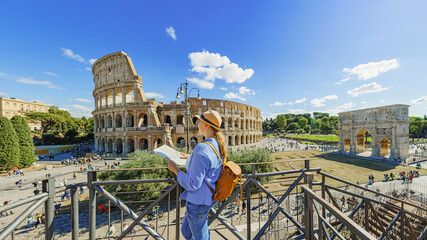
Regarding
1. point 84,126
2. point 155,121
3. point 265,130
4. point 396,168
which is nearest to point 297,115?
point 265,130

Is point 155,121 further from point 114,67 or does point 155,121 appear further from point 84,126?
point 84,126

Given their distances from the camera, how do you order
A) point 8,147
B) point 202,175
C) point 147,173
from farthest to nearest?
point 8,147 → point 147,173 → point 202,175

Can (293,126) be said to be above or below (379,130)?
below

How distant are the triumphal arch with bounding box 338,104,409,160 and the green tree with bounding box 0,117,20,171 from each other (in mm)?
48691

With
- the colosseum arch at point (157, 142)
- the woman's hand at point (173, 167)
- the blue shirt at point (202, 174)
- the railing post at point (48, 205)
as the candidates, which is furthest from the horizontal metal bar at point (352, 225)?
the colosseum arch at point (157, 142)

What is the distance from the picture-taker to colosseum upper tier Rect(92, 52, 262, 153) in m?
27.0

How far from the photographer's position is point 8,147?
19141 mm

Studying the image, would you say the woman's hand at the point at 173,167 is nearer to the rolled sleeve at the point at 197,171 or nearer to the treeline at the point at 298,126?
the rolled sleeve at the point at 197,171

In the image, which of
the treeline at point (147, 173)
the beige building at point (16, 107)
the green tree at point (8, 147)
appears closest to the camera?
the treeline at point (147, 173)

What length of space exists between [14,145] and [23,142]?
1766mm

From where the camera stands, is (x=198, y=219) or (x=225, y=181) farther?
(x=198, y=219)

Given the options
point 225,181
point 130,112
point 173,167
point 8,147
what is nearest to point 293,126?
point 130,112

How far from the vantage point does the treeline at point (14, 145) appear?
18.9 metres

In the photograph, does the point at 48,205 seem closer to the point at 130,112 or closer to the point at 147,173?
the point at 147,173
